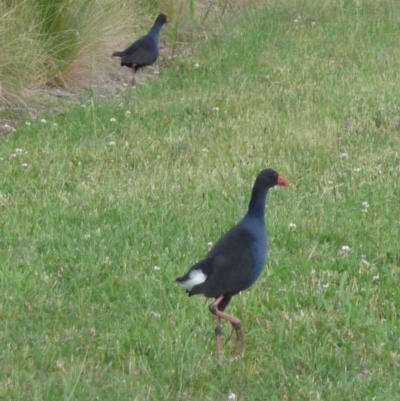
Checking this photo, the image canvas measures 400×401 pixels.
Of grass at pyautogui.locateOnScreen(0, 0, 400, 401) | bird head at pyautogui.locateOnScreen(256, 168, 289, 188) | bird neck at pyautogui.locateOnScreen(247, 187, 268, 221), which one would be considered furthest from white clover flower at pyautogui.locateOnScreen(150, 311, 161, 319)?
bird head at pyautogui.locateOnScreen(256, 168, 289, 188)

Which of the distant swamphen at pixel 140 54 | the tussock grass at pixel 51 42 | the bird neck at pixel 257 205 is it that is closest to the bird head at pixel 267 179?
the bird neck at pixel 257 205

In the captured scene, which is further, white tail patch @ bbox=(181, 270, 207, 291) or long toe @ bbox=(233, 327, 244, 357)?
long toe @ bbox=(233, 327, 244, 357)

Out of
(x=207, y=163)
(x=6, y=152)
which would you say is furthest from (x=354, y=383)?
(x=6, y=152)

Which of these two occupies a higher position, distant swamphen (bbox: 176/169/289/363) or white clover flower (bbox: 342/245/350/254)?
distant swamphen (bbox: 176/169/289/363)

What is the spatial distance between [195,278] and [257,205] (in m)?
0.59

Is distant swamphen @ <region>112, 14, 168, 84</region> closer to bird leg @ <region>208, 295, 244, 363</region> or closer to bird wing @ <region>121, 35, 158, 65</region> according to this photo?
bird wing @ <region>121, 35, 158, 65</region>

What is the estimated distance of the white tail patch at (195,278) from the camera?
4.59 meters

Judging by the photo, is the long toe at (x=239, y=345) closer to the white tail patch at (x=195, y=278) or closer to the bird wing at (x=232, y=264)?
the bird wing at (x=232, y=264)

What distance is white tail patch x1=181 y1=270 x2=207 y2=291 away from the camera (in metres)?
4.59

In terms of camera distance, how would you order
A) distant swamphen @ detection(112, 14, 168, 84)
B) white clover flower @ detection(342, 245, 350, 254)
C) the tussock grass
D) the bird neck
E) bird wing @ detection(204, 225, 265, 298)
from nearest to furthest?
bird wing @ detection(204, 225, 265, 298)
the bird neck
white clover flower @ detection(342, 245, 350, 254)
the tussock grass
distant swamphen @ detection(112, 14, 168, 84)

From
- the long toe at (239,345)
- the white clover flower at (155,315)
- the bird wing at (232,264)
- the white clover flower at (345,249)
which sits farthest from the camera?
the white clover flower at (345,249)

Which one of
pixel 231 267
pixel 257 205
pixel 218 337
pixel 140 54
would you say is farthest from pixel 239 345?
pixel 140 54

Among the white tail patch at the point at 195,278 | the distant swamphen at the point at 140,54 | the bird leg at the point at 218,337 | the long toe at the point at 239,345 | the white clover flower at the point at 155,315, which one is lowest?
the distant swamphen at the point at 140,54

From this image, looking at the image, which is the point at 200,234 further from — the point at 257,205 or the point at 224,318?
the point at 224,318
